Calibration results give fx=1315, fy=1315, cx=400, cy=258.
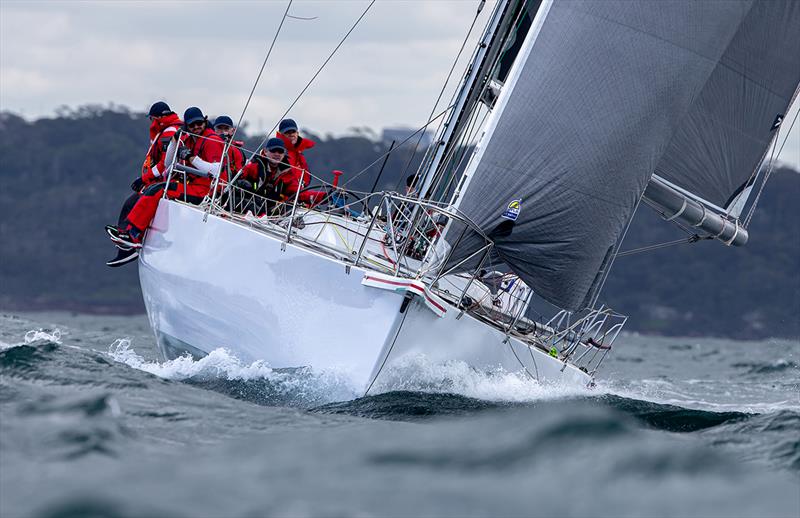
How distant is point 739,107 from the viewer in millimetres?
8820

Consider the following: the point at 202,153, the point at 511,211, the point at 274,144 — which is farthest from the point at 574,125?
the point at 202,153

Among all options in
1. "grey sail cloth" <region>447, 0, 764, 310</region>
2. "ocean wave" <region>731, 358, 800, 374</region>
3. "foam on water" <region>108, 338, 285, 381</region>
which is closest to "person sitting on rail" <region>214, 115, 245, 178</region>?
"foam on water" <region>108, 338, 285, 381</region>

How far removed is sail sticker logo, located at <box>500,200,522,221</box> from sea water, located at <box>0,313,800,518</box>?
0.82m

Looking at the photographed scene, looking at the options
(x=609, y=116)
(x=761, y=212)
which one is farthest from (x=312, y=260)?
(x=761, y=212)

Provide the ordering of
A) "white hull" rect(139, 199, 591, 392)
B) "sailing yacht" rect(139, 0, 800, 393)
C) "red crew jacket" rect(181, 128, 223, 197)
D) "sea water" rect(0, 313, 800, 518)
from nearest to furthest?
"sea water" rect(0, 313, 800, 518), "white hull" rect(139, 199, 591, 392), "sailing yacht" rect(139, 0, 800, 393), "red crew jacket" rect(181, 128, 223, 197)

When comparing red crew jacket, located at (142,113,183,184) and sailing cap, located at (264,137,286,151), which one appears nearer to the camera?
sailing cap, located at (264,137,286,151)

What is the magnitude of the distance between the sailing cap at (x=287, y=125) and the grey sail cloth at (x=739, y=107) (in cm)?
240

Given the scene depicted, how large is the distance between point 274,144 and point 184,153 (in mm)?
706

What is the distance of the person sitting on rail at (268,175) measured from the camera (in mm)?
7938

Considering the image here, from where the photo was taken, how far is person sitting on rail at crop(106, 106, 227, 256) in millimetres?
8242

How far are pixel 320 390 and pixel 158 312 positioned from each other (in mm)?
2108

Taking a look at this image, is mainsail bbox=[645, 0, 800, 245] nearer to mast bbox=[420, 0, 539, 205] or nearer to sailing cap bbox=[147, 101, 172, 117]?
mast bbox=[420, 0, 539, 205]

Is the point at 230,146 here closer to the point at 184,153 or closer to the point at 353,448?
the point at 184,153

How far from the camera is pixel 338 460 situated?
4742mm
